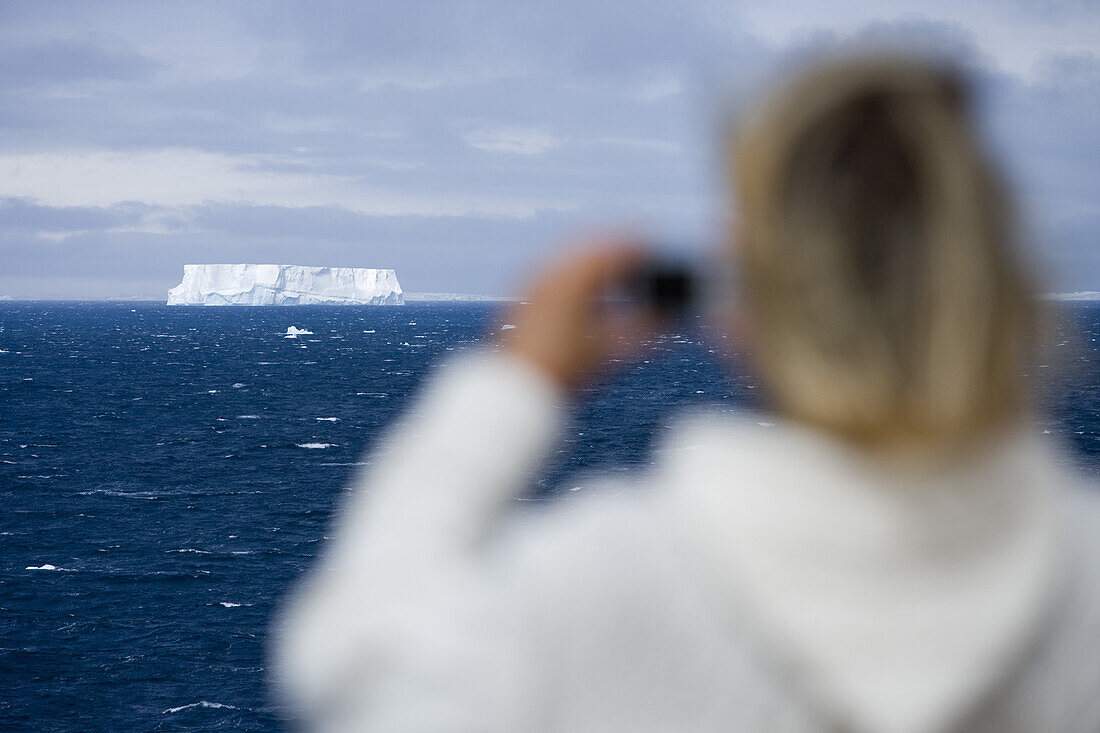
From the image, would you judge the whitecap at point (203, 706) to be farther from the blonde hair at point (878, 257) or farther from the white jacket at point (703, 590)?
the blonde hair at point (878, 257)

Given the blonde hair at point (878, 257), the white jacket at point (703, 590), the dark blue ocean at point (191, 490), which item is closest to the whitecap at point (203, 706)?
the dark blue ocean at point (191, 490)

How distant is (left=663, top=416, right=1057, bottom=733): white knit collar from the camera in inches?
39.0

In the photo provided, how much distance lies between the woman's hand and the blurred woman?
0.29ft

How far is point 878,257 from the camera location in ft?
3.21

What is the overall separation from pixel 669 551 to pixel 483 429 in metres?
0.21

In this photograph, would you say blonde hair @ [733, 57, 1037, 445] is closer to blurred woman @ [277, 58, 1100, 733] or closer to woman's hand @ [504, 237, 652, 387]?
blurred woman @ [277, 58, 1100, 733]

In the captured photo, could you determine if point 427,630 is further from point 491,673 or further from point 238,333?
point 238,333

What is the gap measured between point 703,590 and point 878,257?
34 centimetres

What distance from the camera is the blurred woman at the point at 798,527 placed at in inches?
38.1

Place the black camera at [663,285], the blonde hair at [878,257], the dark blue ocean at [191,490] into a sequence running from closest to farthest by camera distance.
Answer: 1. the blonde hair at [878,257]
2. the black camera at [663,285]
3. the dark blue ocean at [191,490]

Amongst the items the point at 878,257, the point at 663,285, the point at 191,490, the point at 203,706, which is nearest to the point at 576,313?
the point at 663,285

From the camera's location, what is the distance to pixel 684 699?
1013 millimetres

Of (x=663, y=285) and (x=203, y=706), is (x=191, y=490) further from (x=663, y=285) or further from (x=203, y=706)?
(x=663, y=285)

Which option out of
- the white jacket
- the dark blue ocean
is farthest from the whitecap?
the white jacket
